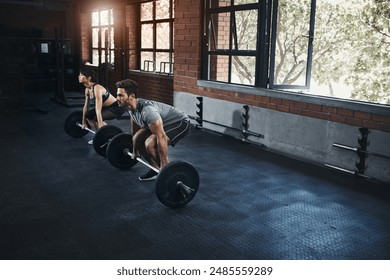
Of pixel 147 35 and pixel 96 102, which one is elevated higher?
pixel 147 35

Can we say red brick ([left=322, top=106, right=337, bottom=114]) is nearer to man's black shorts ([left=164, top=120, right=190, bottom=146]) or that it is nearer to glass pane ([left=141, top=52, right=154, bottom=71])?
→ man's black shorts ([left=164, top=120, right=190, bottom=146])

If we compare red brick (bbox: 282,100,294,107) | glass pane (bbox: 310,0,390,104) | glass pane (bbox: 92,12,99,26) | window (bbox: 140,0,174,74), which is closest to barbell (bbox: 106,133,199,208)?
red brick (bbox: 282,100,294,107)

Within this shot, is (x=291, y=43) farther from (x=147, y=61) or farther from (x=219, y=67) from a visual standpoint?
(x=147, y=61)

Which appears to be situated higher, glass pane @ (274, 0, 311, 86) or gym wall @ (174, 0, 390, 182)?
glass pane @ (274, 0, 311, 86)

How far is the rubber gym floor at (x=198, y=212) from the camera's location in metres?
2.24

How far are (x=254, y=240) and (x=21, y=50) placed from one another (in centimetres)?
903

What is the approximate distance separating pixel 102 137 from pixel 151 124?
121cm

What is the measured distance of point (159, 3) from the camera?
22.6 ft

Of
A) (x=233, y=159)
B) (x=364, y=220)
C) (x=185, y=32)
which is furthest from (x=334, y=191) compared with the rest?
(x=185, y=32)

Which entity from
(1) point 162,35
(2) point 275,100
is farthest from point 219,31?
(1) point 162,35

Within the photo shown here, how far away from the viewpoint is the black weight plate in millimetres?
3508

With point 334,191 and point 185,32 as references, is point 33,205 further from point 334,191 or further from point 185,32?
point 185,32

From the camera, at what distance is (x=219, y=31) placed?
540 centimetres

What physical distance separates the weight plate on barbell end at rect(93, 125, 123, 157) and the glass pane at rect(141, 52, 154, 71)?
3.55 m
